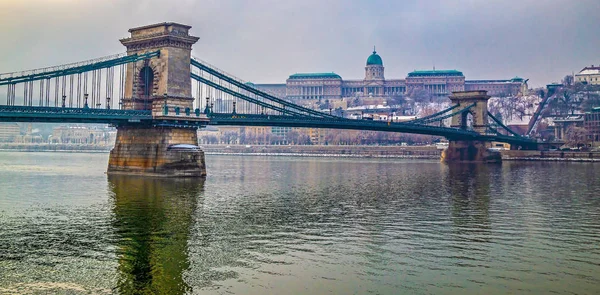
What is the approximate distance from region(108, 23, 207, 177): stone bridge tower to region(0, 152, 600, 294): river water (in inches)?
372

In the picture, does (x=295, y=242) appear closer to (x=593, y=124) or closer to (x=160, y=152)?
(x=160, y=152)

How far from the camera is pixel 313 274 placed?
59.1ft

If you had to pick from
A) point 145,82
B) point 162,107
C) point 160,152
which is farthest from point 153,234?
point 145,82

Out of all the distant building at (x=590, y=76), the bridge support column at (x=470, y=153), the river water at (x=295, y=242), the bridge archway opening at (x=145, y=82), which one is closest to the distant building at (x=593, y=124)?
the bridge support column at (x=470, y=153)

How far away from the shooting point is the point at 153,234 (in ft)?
77.4

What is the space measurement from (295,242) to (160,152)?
28820mm

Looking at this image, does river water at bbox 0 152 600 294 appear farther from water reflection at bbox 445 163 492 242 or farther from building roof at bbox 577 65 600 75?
building roof at bbox 577 65 600 75

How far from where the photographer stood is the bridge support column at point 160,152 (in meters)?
49.0

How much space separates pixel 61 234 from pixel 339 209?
13097 mm

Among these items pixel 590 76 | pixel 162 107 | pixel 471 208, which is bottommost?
pixel 471 208

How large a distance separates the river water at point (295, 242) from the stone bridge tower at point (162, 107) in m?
9.45

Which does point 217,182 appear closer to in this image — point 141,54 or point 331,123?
point 141,54

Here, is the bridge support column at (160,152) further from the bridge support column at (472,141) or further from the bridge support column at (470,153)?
the bridge support column at (472,141)

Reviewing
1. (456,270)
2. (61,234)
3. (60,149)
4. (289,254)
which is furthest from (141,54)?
(60,149)
